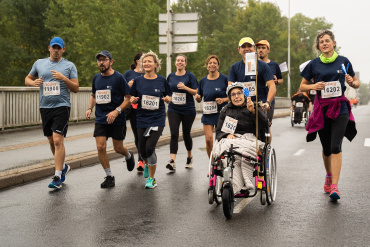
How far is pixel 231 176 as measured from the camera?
222 inches

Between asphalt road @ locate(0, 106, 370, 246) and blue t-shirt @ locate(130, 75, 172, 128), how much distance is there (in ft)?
3.03

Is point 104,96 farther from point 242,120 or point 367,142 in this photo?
point 367,142

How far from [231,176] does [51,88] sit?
10.3 ft

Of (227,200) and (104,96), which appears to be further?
(104,96)

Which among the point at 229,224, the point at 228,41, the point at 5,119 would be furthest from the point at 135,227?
the point at 228,41

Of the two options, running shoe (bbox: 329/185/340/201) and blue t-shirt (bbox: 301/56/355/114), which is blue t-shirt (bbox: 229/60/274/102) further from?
running shoe (bbox: 329/185/340/201)

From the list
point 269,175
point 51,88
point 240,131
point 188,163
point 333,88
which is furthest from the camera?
point 188,163

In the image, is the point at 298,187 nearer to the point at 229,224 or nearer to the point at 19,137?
the point at 229,224

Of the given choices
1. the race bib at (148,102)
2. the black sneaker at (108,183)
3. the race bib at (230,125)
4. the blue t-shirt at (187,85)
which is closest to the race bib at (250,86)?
the race bib at (230,125)

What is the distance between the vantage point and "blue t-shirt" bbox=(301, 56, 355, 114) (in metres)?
6.50

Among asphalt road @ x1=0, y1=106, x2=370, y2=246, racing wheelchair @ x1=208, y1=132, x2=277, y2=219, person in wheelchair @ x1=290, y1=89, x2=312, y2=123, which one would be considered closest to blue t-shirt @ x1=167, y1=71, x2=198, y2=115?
asphalt road @ x1=0, y1=106, x2=370, y2=246

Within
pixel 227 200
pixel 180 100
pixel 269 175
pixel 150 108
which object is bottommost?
pixel 227 200

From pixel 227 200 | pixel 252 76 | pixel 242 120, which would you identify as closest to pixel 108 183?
pixel 242 120

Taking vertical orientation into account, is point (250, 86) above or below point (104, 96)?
above
